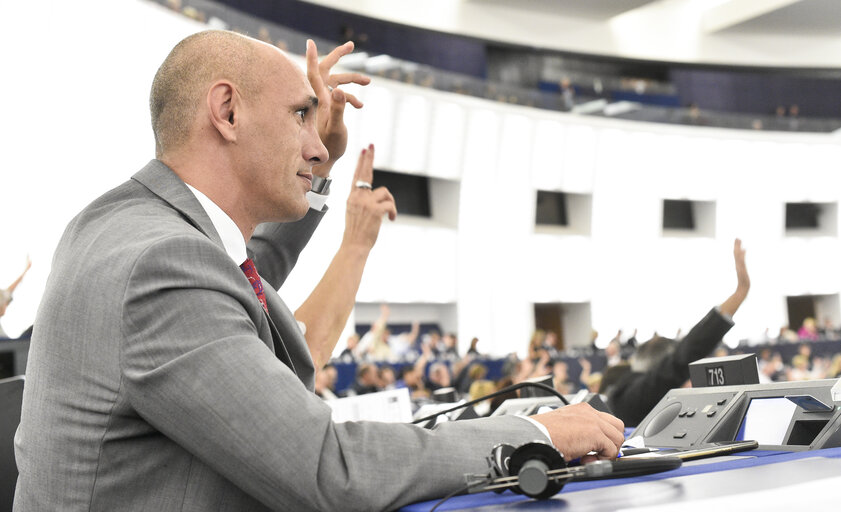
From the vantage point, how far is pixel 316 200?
1.71 metres

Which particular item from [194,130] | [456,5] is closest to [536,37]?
[456,5]

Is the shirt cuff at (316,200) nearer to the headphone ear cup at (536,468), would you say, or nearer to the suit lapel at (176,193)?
the suit lapel at (176,193)

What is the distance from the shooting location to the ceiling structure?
1644cm

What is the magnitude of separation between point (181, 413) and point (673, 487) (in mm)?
556

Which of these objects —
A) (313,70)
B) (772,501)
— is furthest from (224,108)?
(772,501)

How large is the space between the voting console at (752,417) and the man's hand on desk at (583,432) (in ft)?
1.09

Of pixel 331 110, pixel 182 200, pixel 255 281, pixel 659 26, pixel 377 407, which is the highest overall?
pixel 659 26

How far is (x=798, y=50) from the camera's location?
1980 centimetres

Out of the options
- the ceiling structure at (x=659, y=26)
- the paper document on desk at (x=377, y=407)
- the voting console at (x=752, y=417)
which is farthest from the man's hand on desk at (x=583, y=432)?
the ceiling structure at (x=659, y=26)

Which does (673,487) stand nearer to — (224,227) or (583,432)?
(583,432)

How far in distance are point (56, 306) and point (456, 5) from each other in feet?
53.2

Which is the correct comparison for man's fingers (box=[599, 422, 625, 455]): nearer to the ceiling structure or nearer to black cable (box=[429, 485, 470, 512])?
black cable (box=[429, 485, 470, 512])

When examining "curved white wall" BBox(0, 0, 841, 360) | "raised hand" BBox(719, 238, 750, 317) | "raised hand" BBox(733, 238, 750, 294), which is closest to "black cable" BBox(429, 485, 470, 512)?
"raised hand" BBox(719, 238, 750, 317)

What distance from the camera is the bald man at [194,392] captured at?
0.87 metres
